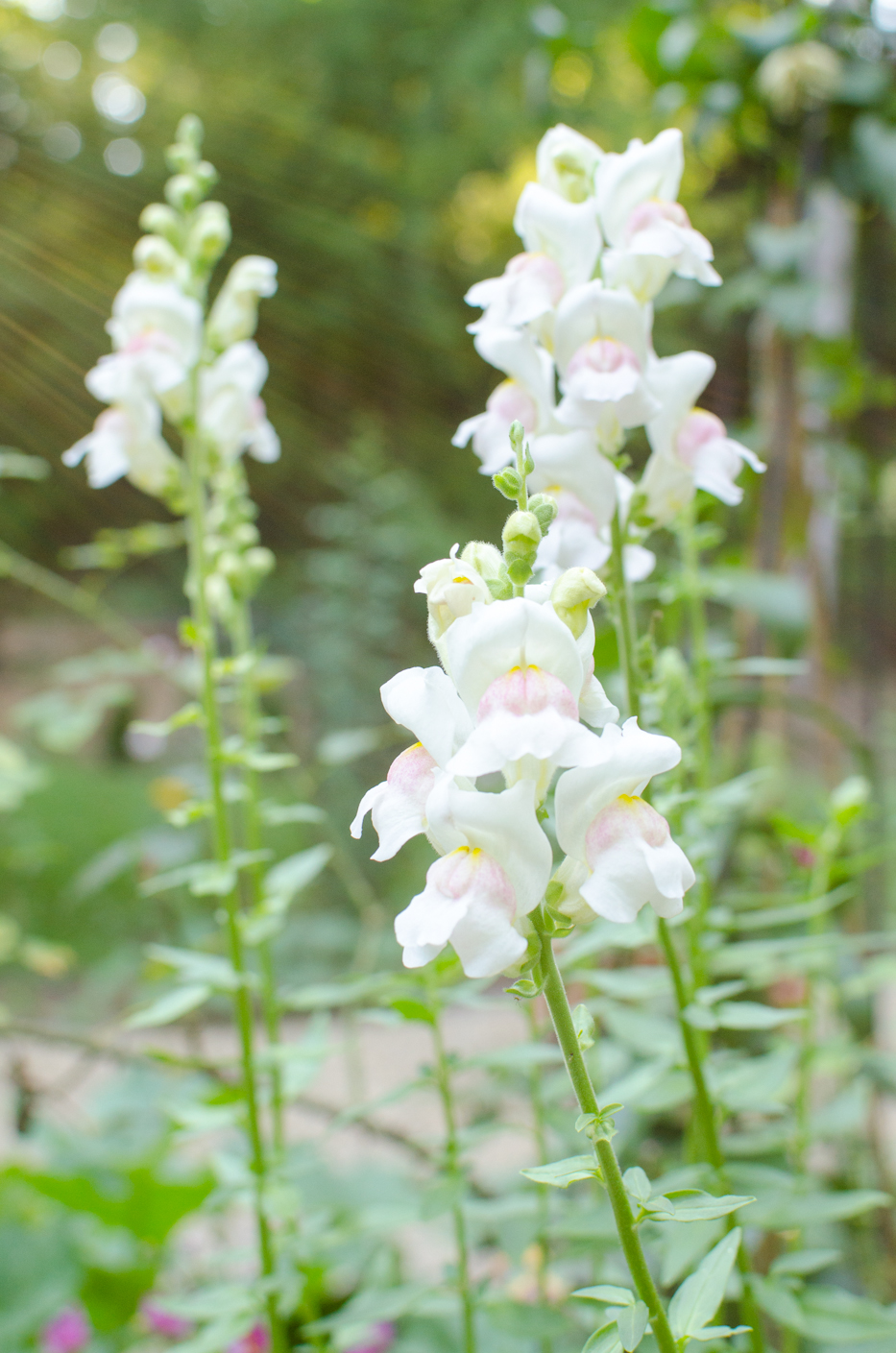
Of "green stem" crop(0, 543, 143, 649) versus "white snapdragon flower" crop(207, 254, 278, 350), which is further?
"green stem" crop(0, 543, 143, 649)

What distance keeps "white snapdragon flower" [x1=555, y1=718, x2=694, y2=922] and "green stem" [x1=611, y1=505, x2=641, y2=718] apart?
16 centimetres

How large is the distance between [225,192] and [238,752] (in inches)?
169

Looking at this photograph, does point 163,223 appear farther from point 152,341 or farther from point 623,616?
point 623,616

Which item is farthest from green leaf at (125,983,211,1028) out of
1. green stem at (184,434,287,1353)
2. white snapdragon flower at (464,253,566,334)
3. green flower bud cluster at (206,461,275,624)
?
white snapdragon flower at (464,253,566,334)

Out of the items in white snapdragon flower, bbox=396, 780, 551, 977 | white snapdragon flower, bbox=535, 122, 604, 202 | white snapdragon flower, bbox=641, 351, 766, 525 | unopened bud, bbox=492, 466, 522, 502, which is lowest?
white snapdragon flower, bbox=396, 780, 551, 977

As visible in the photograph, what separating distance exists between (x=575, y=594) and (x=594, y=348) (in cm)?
22

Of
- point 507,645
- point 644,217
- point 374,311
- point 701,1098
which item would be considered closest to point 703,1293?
point 701,1098

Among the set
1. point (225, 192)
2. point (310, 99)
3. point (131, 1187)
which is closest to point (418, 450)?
point (225, 192)

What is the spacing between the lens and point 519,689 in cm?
40

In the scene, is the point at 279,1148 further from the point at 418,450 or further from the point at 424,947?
the point at 418,450

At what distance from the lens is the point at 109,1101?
66.5 inches

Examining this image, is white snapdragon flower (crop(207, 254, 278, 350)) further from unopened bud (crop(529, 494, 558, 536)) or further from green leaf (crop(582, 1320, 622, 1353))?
green leaf (crop(582, 1320, 622, 1353))

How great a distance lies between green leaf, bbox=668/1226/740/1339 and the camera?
41 centimetres

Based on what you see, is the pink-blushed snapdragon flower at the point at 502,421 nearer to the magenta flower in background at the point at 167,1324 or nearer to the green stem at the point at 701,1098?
the green stem at the point at 701,1098
